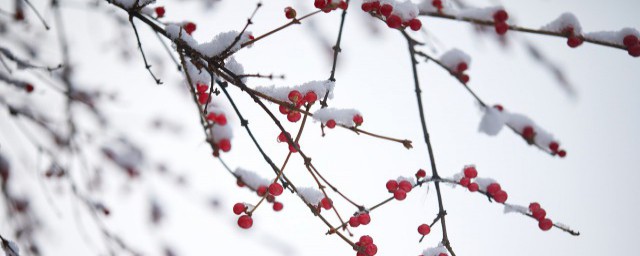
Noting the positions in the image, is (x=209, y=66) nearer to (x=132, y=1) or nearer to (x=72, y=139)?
(x=132, y=1)

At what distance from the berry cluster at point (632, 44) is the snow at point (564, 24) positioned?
0.57ft

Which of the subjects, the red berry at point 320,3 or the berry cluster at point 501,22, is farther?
the red berry at point 320,3

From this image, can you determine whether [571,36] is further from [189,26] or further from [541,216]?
[189,26]

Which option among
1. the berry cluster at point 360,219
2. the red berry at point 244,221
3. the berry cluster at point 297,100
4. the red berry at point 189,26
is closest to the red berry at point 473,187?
the berry cluster at point 360,219

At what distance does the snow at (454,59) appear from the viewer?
1394mm

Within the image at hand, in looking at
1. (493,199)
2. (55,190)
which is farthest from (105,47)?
(493,199)

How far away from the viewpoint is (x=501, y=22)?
126cm

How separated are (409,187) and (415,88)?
0.52m

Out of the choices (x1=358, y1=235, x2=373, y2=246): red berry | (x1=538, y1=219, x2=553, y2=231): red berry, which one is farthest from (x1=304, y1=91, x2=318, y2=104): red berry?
(x1=538, y1=219, x2=553, y2=231): red berry

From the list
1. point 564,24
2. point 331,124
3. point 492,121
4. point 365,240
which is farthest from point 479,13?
point 365,240

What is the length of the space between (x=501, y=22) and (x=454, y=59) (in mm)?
202

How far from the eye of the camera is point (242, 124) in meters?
1.39

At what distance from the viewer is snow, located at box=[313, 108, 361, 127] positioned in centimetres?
135

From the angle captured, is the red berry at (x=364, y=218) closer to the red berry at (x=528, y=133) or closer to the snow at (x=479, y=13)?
the red berry at (x=528, y=133)
